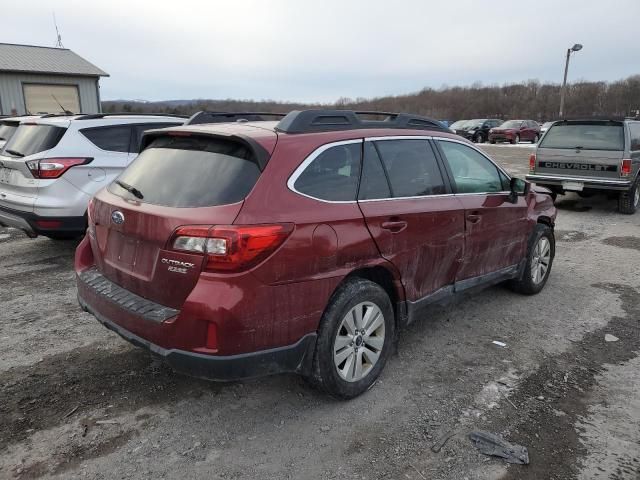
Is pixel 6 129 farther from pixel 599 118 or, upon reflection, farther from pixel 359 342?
pixel 599 118

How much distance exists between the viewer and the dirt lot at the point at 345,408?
8.58ft

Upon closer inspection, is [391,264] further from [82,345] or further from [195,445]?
[82,345]

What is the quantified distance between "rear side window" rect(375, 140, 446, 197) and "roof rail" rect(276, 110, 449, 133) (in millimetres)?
168

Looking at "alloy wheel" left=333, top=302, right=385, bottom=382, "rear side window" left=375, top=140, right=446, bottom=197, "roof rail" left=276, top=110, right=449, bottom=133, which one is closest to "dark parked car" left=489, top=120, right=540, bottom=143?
"roof rail" left=276, top=110, right=449, bottom=133

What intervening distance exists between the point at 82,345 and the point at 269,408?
5.55 ft

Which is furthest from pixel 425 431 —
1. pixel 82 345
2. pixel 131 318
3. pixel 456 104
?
pixel 456 104

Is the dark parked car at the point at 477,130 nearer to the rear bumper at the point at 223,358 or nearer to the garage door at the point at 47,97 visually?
the garage door at the point at 47,97

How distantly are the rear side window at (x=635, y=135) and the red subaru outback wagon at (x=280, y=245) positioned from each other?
746cm

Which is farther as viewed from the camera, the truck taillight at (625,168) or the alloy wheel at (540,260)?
the truck taillight at (625,168)

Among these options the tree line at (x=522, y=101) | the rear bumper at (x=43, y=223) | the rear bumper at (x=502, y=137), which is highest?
the tree line at (x=522, y=101)

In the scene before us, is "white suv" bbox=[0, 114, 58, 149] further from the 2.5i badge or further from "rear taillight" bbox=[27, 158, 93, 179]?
the 2.5i badge

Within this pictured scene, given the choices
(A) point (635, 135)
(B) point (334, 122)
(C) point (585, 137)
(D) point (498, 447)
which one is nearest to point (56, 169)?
(B) point (334, 122)

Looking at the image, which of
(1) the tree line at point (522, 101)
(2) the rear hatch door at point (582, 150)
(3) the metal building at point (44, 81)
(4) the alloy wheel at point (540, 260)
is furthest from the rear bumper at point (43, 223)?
(1) the tree line at point (522, 101)

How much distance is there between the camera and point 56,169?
18.4 feet
